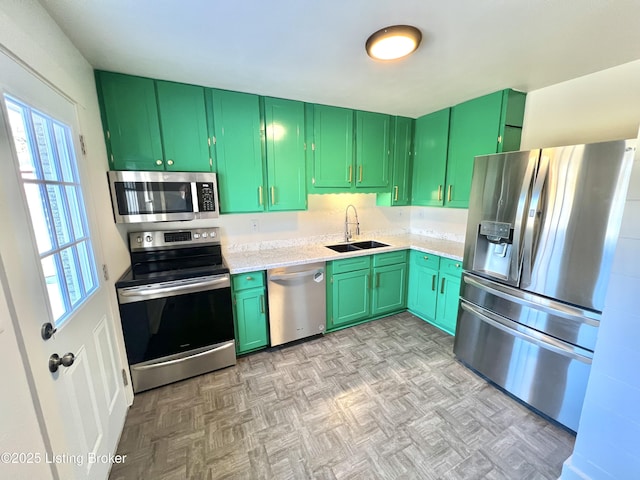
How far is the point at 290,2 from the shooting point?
3.98 feet

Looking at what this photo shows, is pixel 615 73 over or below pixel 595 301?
over

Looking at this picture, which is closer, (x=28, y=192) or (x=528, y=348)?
(x=28, y=192)

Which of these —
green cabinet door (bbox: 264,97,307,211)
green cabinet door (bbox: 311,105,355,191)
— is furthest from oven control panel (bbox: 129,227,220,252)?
green cabinet door (bbox: 311,105,355,191)

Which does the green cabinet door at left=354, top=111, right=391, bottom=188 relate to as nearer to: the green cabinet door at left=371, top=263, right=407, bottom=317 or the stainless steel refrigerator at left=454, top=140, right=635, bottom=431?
the green cabinet door at left=371, top=263, right=407, bottom=317

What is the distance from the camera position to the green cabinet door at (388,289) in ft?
9.76

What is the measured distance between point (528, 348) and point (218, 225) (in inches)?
110

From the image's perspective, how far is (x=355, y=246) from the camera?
3189 mm

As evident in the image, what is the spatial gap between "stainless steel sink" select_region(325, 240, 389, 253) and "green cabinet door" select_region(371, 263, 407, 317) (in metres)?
0.33

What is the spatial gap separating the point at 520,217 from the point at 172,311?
2.64 meters

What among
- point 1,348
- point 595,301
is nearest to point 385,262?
point 595,301

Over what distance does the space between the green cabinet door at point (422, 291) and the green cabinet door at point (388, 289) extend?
0.30ft

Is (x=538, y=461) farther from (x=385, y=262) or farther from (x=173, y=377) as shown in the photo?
(x=173, y=377)

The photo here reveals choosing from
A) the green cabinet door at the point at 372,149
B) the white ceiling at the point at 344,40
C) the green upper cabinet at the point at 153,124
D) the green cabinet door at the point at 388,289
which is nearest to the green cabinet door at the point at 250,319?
the green upper cabinet at the point at 153,124

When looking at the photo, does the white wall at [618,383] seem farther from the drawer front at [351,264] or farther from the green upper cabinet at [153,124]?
the green upper cabinet at [153,124]
